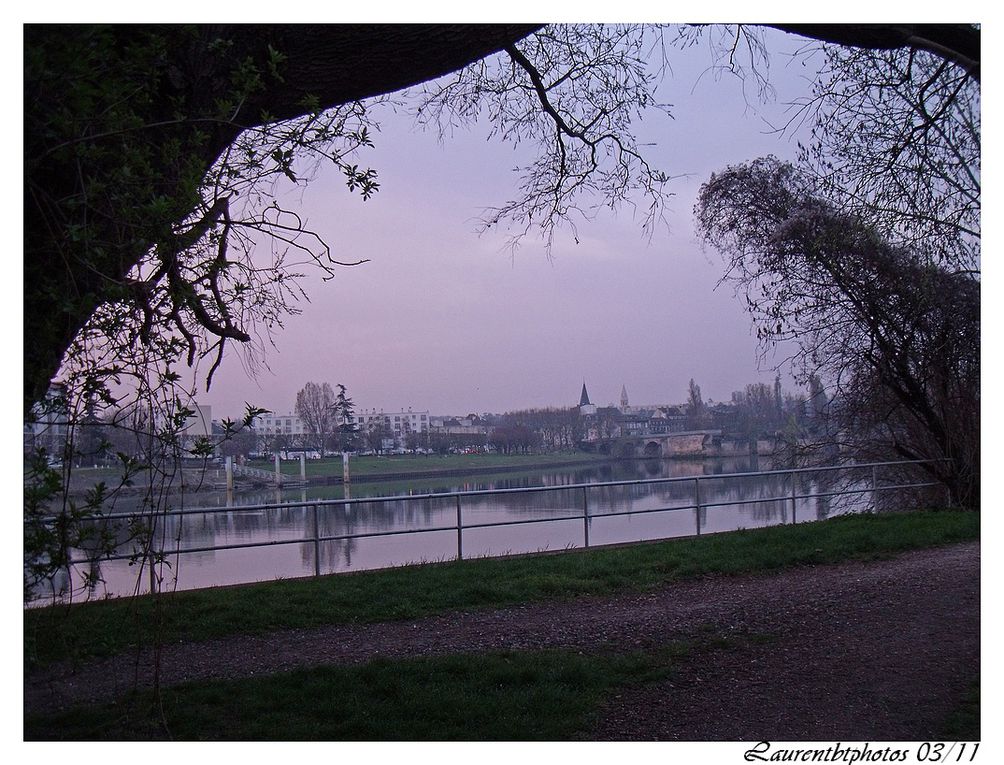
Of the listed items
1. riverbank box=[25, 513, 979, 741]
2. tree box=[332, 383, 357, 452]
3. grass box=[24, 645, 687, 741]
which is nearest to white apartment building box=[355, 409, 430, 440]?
tree box=[332, 383, 357, 452]

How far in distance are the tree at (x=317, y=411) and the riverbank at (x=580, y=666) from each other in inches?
65.8

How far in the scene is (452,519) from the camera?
8.45m

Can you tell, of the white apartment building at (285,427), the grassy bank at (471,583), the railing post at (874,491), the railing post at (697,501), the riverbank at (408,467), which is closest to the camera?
the grassy bank at (471,583)

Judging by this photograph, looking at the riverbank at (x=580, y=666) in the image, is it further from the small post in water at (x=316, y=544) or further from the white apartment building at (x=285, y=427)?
the white apartment building at (x=285, y=427)

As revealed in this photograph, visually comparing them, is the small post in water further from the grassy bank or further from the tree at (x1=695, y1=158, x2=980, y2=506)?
the tree at (x1=695, y1=158, x2=980, y2=506)

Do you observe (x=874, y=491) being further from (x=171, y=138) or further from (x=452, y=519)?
(x=171, y=138)

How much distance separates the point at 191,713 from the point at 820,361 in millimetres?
9822

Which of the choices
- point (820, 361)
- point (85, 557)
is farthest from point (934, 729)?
point (820, 361)

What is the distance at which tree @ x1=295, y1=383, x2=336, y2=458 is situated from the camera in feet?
26.8

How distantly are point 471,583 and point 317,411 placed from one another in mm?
2503

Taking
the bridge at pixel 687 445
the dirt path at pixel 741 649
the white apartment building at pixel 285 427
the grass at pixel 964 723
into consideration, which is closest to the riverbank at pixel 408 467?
the white apartment building at pixel 285 427

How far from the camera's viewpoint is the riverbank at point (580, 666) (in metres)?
3.86

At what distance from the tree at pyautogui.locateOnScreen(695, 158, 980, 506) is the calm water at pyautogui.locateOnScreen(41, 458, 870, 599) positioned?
1.06m

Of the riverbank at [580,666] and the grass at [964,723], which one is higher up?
the riverbank at [580,666]
